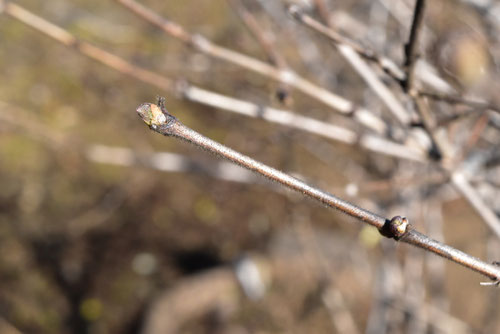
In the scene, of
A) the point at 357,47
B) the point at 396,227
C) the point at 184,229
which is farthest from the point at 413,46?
the point at 184,229

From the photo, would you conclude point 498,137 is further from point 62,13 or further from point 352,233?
point 62,13

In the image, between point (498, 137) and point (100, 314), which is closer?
point (498, 137)

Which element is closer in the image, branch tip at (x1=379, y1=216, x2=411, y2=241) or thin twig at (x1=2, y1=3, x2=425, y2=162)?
branch tip at (x1=379, y1=216, x2=411, y2=241)

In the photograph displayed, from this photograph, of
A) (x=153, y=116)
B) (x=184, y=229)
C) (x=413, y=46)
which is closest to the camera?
(x=153, y=116)

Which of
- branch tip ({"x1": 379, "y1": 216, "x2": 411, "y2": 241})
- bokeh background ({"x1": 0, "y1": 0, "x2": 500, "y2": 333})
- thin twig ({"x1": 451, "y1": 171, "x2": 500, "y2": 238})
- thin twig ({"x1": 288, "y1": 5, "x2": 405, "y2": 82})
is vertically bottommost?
bokeh background ({"x1": 0, "y1": 0, "x2": 500, "y2": 333})

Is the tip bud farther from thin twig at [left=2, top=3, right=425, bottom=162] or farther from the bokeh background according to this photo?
the bokeh background

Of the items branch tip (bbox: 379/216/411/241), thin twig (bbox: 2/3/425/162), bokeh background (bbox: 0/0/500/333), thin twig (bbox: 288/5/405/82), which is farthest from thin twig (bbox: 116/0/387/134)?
bokeh background (bbox: 0/0/500/333)

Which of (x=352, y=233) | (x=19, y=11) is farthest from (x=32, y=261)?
(x=19, y=11)

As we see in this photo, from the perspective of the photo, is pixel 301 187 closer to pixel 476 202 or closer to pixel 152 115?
pixel 152 115
